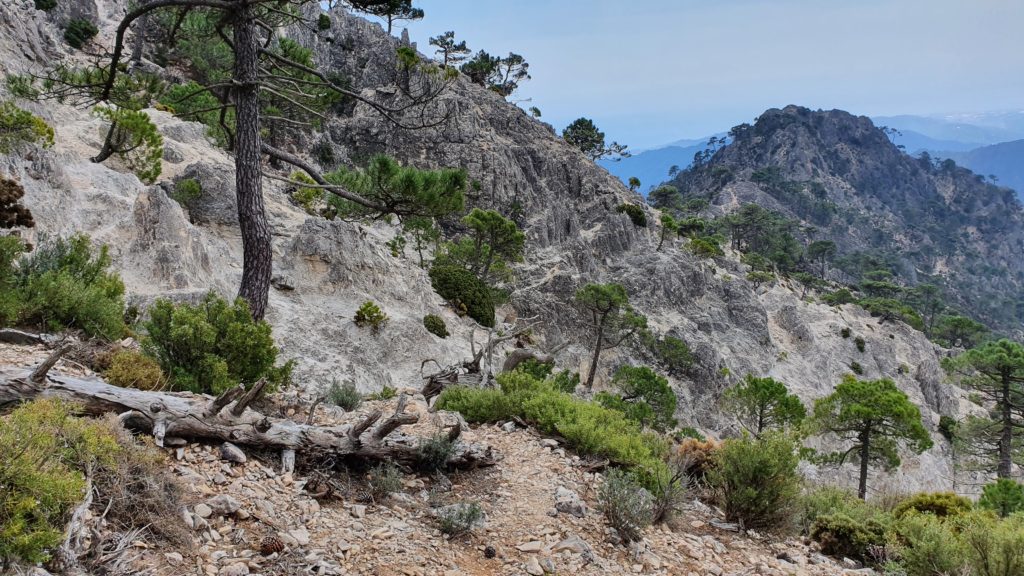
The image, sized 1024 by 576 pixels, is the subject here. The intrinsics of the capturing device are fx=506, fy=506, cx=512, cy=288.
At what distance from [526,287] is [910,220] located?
15448 cm

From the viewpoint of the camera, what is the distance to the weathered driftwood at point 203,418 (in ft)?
14.3

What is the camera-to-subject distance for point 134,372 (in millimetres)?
5680

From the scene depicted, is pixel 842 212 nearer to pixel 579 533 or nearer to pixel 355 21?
pixel 355 21

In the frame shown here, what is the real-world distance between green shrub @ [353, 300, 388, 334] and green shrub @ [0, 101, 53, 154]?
9.80 meters

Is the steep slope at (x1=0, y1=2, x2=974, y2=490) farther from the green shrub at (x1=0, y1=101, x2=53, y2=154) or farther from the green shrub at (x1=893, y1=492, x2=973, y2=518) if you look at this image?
the green shrub at (x1=893, y1=492, x2=973, y2=518)

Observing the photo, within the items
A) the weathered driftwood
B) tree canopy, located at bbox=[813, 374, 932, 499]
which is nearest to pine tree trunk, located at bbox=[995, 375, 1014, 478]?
tree canopy, located at bbox=[813, 374, 932, 499]

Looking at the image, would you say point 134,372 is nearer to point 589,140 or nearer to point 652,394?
point 652,394

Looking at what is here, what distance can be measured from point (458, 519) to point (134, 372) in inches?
159

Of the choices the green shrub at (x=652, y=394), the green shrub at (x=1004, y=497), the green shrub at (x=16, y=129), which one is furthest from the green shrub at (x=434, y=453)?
the green shrub at (x=652, y=394)

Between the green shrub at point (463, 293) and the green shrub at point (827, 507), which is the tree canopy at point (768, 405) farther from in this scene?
the green shrub at point (827, 507)

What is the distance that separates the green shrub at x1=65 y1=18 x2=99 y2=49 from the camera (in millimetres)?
35156

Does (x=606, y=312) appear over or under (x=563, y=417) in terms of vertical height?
over

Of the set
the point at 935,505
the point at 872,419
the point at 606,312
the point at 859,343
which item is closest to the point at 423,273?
the point at 606,312

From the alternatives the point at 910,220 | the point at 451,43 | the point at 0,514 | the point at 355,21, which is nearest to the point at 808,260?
the point at 451,43
